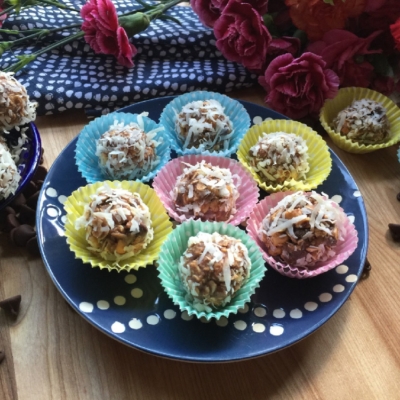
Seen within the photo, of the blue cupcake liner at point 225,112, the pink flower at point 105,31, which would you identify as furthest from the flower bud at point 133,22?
the blue cupcake liner at point 225,112

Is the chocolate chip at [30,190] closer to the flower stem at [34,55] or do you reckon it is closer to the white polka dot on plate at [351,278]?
the flower stem at [34,55]

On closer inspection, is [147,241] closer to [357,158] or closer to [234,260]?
[234,260]

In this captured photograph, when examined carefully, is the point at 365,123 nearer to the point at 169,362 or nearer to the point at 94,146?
the point at 94,146

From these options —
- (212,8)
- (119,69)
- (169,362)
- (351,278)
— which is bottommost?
(169,362)

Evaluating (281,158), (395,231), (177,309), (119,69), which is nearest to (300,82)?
(281,158)

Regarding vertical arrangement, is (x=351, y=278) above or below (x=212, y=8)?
below

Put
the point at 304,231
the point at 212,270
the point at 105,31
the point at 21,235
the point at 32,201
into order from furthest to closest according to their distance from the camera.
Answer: the point at 105,31 → the point at 32,201 → the point at 21,235 → the point at 304,231 → the point at 212,270
